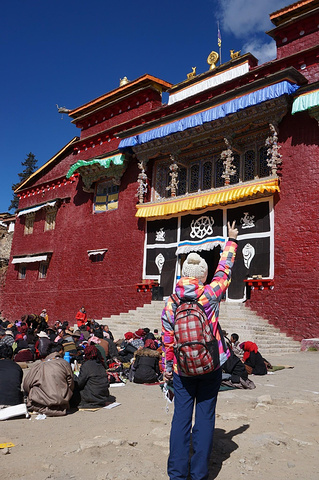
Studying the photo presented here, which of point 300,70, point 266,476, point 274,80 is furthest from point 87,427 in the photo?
point 300,70

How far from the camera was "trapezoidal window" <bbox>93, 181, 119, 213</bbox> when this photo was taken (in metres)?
18.2

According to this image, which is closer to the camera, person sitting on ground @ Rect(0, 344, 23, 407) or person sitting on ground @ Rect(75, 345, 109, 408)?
person sitting on ground @ Rect(0, 344, 23, 407)

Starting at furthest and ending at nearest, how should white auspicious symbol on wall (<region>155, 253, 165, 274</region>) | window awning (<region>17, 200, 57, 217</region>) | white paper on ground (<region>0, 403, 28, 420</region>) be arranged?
window awning (<region>17, 200, 57, 217</region>) < white auspicious symbol on wall (<region>155, 253, 165, 274</region>) < white paper on ground (<region>0, 403, 28, 420</region>)

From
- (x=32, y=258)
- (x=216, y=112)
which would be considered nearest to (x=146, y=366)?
(x=216, y=112)

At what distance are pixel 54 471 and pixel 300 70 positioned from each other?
1277 cm

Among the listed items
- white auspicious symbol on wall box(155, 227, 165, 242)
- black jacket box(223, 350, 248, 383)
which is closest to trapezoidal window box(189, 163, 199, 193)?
white auspicious symbol on wall box(155, 227, 165, 242)

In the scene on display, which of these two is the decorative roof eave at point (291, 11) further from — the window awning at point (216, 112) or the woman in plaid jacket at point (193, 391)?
the woman in plaid jacket at point (193, 391)

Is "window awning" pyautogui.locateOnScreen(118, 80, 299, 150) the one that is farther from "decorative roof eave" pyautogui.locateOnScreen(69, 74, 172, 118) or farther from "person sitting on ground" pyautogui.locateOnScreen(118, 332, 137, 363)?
"person sitting on ground" pyautogui.locateOnScreen(118, 332, 137, 363)

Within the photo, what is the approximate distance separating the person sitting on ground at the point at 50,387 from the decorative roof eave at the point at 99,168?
13254 millimetres

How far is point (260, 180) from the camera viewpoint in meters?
12.8

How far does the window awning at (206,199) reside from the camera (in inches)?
494

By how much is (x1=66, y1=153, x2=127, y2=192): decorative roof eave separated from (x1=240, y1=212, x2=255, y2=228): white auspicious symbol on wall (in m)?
6.31

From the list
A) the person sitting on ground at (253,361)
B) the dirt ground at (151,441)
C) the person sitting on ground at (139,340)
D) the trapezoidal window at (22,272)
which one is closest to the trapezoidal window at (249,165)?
the person sitting on ground at (139,340)

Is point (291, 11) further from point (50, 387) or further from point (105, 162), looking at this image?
point (50, 387)
